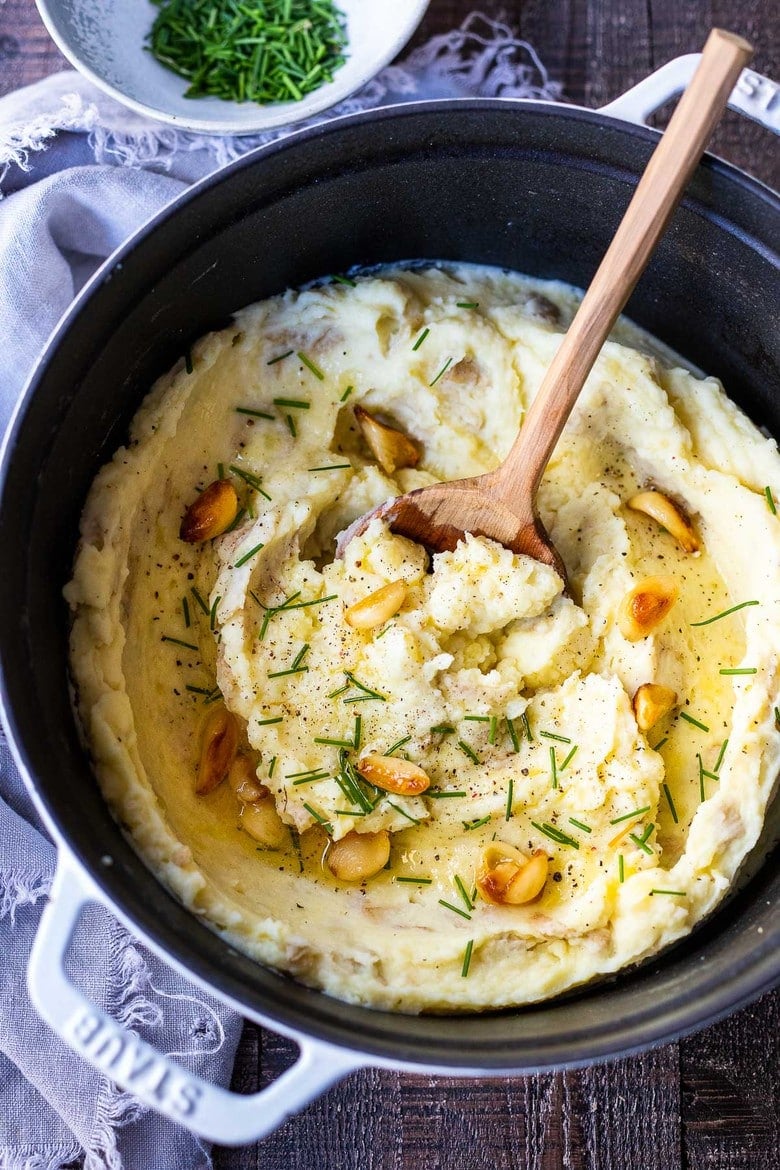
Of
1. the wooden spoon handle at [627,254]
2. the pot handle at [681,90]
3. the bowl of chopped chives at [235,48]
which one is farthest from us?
the bowl of chopped chives at [235,48]

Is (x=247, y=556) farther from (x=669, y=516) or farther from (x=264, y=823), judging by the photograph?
(x=669, y=516)

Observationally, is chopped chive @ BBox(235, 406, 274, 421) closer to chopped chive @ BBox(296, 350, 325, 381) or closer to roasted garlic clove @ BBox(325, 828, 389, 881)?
chopped chive @ BBox(296, 350, 325, 381)

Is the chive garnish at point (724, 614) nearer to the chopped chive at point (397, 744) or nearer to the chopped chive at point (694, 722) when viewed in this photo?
the chopped chive at point (694, 722)

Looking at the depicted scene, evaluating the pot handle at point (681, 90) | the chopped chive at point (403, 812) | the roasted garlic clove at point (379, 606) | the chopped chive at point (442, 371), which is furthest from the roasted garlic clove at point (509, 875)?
the pot handle at point (681, 90)

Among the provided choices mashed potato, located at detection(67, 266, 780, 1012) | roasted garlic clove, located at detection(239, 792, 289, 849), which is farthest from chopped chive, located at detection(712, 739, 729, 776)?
roasted garlic clove, located at detection(239, 792, 289, 849)

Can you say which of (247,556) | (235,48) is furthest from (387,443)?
(235,48)

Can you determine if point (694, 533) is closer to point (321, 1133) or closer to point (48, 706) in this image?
point (48, 706)
